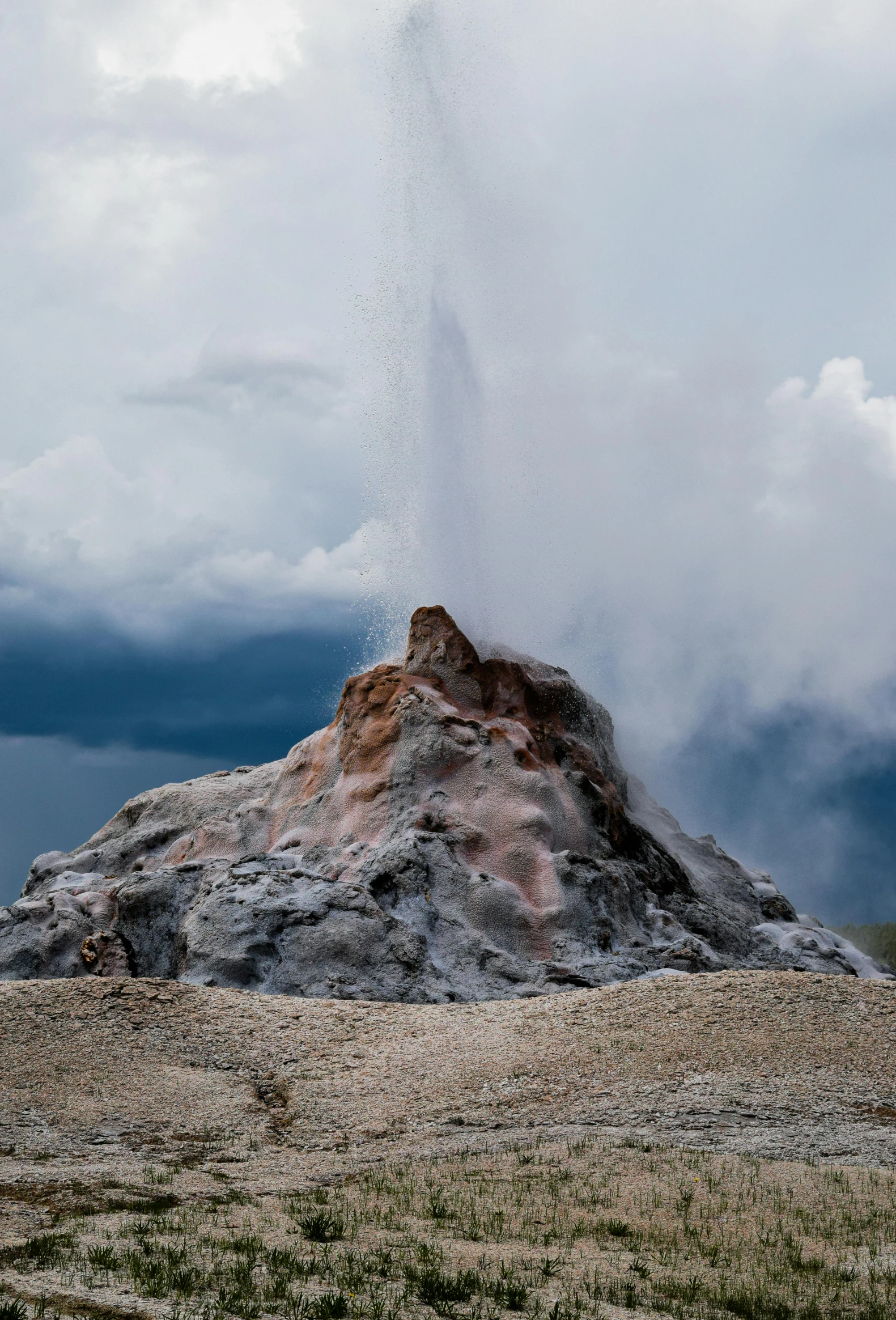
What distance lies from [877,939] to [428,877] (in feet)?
111

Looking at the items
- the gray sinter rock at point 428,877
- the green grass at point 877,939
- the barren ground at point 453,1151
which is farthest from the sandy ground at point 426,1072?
the green grass at point 877,939

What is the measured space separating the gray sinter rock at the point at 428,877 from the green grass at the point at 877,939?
12.5 metres

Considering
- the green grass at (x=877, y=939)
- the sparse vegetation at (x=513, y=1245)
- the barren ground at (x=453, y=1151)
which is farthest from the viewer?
the green grass at (x=877, y=939)

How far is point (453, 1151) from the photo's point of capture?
1287 centimetres

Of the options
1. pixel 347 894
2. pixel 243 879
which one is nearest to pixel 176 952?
pixel 243 879

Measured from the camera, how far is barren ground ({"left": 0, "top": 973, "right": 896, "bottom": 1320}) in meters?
8.02

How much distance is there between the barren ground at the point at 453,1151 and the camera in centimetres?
802

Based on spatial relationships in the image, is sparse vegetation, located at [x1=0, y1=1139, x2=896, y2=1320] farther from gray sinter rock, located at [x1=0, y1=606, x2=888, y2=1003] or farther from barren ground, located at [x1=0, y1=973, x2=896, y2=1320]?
gray sinter rock, located at [x1=0, y1=606, x2=888, y2=1003]

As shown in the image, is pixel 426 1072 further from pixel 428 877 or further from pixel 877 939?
pixel 877 939

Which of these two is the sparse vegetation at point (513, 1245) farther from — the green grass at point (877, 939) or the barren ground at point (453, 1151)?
the green grass at point (877, 939)

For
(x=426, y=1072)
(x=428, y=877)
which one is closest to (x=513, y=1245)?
(x=426, y=1072)

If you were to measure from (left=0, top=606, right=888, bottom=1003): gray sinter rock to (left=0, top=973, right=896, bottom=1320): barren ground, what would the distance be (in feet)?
9.22

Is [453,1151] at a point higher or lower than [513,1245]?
higher

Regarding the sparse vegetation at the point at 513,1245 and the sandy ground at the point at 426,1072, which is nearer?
the sparse vegetation at the point at 513,1245
